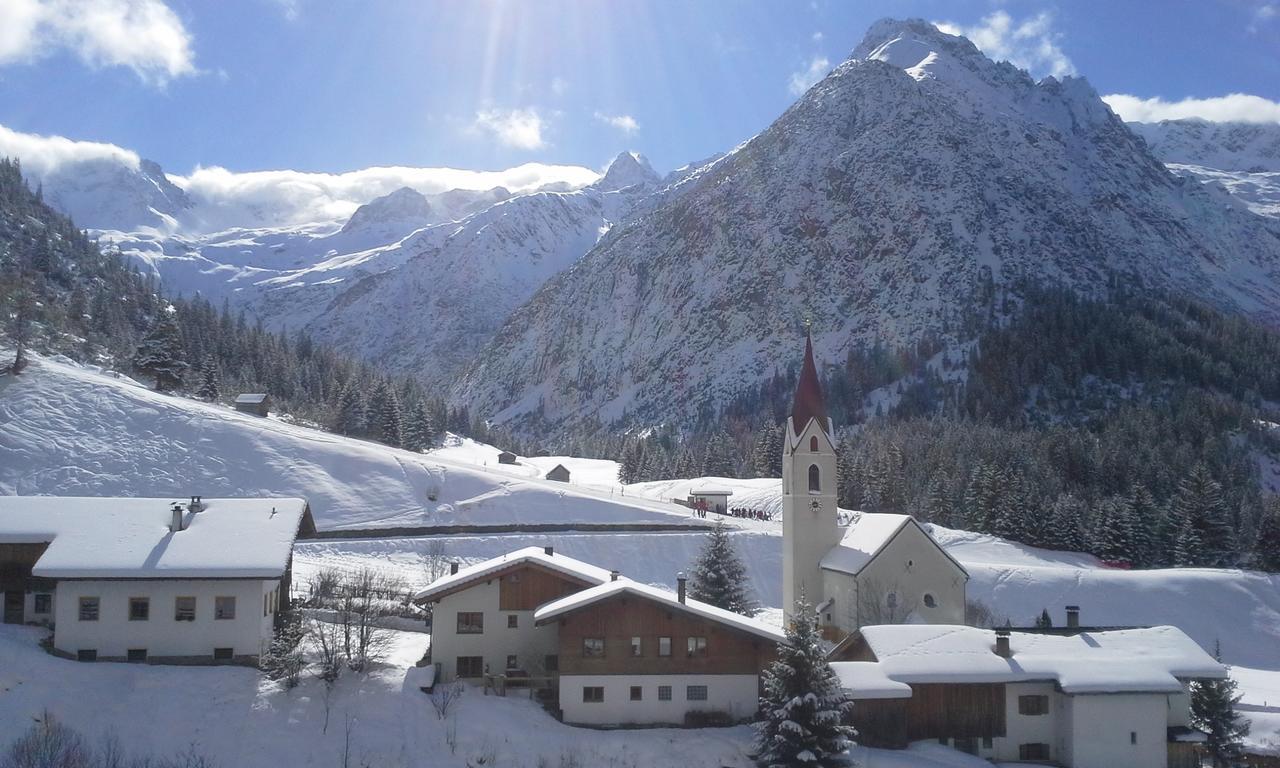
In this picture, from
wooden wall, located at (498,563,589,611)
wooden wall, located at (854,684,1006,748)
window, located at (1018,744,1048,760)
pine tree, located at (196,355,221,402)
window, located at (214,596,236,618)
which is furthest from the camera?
pine tree, located at (196,355,221,402)

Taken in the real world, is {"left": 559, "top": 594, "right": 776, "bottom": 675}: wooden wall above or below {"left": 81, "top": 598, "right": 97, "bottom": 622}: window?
below

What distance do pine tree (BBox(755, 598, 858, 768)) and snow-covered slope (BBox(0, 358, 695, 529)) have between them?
4007 centimetres

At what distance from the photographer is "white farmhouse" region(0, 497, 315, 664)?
28.9 meters

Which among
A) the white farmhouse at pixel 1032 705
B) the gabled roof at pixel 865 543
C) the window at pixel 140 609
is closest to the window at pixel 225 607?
the window at pixel 140 609

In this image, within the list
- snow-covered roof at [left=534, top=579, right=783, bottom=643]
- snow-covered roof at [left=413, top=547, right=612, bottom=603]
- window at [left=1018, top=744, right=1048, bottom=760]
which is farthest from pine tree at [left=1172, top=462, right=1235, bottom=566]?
snow-covered roof at [left=413, top=547, right=612, bottom=603]

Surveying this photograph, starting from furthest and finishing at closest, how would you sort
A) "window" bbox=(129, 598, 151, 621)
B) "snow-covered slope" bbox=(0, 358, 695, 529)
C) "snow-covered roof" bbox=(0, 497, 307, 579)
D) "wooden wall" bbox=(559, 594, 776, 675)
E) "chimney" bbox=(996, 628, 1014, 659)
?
"snow-covered slope" bbox=(0, 358, 695, 529), "chimney" bbox=(996, 628, 1014, 659), "wooden wall" bbox=(559, 594, 776, 675), "window" bbox=(129, 598, 151, 621), "snow-covered roof" bbox=(0, 497, 307, 579)

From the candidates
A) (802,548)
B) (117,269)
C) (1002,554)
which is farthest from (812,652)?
(117,269)

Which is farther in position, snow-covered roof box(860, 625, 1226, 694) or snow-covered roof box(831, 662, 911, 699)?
snow-covered roof box(860, 625, 1226, 694)

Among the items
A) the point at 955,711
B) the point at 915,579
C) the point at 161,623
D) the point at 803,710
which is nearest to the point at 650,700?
the point at 803,710

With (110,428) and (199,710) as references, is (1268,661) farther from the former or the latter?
(110,428)

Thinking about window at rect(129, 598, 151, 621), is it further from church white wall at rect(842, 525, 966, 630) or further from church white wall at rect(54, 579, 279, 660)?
church white wall at rect(842, 525, 966, 630)

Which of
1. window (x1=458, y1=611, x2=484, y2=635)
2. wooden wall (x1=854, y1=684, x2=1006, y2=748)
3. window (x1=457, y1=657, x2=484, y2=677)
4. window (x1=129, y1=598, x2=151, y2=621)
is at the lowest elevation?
wooden wall (x1=854, y1=684, x2=1006, y2=748)

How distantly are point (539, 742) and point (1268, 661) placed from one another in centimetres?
4478

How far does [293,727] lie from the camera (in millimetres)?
26094
